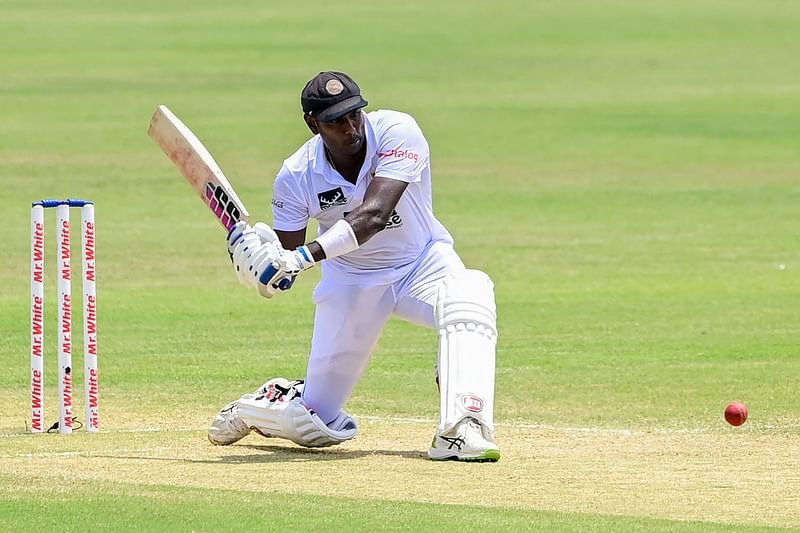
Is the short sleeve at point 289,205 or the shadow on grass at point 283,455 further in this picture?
the short sleeve at point 289,205

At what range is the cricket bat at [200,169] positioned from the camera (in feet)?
24.5

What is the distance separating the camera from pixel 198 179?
24.9 feet

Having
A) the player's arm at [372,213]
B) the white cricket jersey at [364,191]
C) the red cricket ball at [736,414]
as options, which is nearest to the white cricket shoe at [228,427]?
the white cricket jersey at [364,191]

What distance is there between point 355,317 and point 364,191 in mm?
599

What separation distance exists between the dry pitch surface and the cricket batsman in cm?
17

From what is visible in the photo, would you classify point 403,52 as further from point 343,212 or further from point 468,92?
point 343,212

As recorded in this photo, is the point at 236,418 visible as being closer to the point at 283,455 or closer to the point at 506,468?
the point at 283,455

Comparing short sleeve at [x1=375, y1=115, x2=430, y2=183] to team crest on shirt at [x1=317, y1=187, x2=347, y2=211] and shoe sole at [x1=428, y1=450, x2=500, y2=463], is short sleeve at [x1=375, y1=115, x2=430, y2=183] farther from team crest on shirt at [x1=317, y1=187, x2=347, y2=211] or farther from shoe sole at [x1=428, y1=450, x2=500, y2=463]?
shoe sole at [x1=428, y1=450, x2=500, y2=463]

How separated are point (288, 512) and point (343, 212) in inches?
75.9

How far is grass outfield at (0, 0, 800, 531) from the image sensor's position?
21.5ft

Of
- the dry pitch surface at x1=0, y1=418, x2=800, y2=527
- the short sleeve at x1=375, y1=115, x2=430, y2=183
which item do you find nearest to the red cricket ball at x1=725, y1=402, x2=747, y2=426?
the dry pitch surface at x1=0, y1=418, x2=800, y2=527

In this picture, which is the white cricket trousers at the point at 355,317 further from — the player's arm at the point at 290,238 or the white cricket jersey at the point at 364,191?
the player's arm at the point at 290,238

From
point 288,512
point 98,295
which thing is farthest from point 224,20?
point 288,512

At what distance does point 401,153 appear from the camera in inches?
291
